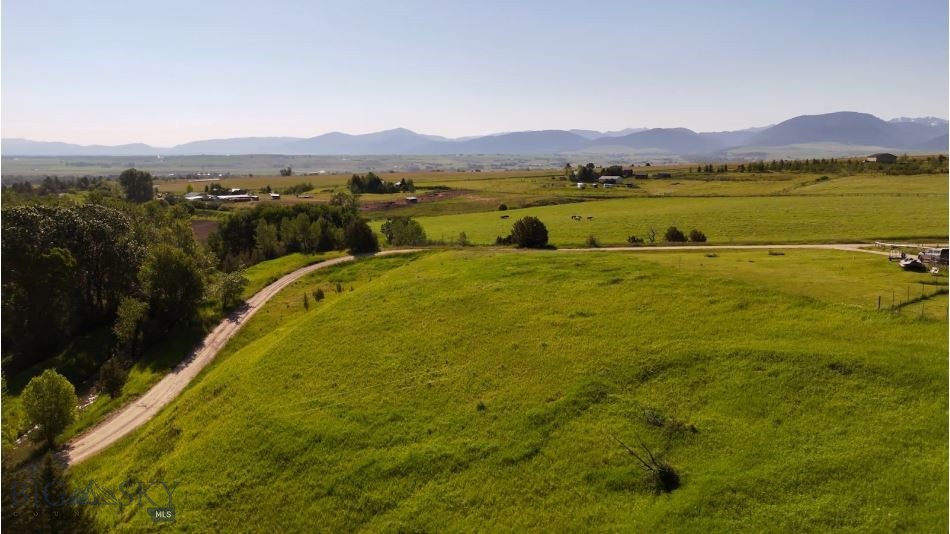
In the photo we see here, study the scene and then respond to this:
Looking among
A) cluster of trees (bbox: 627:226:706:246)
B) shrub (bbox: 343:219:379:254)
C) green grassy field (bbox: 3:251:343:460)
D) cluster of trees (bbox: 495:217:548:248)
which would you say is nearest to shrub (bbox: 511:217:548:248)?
cluster of trees (bbox: 495:217:548:248)

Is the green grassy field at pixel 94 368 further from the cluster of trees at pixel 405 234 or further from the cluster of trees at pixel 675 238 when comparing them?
the cluster of trees at pixel 675 238

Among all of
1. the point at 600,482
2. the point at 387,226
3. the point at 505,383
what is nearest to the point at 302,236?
the point at 387,226

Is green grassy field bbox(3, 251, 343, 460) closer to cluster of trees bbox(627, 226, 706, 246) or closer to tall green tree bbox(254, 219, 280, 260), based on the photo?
tall green tree bbox(254, 219, 280, 260)

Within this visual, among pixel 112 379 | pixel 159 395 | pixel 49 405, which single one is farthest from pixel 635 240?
pixel 49 405

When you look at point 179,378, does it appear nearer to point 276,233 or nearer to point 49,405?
point 49,405

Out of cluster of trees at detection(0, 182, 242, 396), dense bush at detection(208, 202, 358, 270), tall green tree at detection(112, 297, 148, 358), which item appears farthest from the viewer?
dense bush at detection(208, 202, 358, 270)

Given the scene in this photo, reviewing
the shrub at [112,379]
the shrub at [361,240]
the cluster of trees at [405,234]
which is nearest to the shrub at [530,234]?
the cluster of trees at [405,234]
